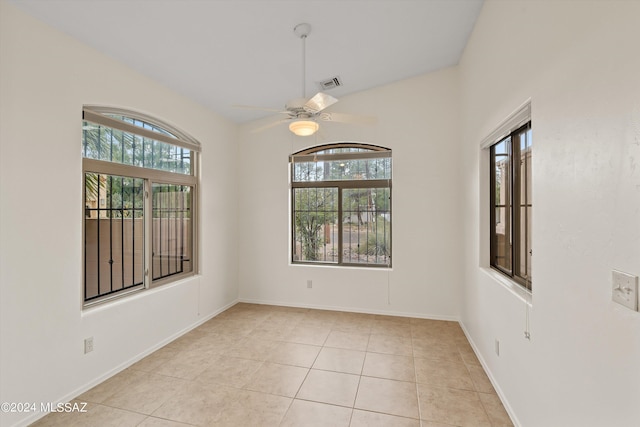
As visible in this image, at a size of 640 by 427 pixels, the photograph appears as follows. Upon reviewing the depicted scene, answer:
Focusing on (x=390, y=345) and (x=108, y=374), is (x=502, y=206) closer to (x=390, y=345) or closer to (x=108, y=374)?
(x=390, y=345)

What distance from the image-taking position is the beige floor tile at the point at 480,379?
251 cm

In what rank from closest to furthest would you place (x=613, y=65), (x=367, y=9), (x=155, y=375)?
1. (x=613, y=65)
2. (x=367, y=9)
3. (x=155, y=375)

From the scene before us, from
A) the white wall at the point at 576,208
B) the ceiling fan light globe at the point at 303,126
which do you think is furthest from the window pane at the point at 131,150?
the white wall at the point at 576,208

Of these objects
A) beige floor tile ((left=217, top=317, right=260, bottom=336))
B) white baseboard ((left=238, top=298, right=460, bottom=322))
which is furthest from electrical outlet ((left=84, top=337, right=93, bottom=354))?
white baseboard ((left=238, top=298, right=460, bottom=322))

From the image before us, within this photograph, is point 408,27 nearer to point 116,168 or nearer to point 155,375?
point 116,168

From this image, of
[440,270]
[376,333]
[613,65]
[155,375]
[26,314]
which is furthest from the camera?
[440,270]

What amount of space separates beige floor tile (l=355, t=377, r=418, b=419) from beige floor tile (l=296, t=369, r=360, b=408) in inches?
2.8

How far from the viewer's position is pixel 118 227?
9.80 ft

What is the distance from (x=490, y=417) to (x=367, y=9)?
3350 millimetres

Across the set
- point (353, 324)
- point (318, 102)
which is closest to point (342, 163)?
point (318, 102)

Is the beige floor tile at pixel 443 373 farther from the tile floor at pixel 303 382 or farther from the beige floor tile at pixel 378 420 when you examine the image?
the beige floor tile at pixel 378 420

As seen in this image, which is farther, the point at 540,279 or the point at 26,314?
the point at 26,314

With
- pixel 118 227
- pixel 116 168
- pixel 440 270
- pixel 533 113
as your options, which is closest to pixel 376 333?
pixel 440 270

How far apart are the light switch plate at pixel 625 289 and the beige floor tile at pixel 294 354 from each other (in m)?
2.45
